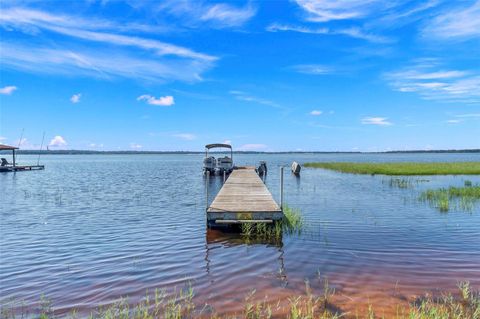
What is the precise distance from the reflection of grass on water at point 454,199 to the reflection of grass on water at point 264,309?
12.6 metres

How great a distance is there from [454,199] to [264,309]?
1926cm

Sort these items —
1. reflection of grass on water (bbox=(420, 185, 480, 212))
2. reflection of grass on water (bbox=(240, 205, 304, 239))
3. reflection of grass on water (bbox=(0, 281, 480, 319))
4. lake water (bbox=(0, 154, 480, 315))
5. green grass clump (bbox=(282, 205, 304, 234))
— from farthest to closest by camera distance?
reflection of grass on water (bbox=(420, 185, 480, 212)) → green grass clump (bbox=(282, 205, 304, 234)) → reflection of grass on water (bbox=(240, 205, 304, 239)) → lake water (bbox=(0, 154, 480, 315)) → reflection of grass on water (bbox=(0, 281, 480, 319))

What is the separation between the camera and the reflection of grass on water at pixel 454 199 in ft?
60.0

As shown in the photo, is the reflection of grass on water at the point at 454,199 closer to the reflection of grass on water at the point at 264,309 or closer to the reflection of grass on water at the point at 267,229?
the reflection of grass on water at the point at 267,229

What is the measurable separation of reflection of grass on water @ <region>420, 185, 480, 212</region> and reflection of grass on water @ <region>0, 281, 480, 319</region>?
1264cm

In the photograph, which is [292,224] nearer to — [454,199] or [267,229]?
[267,229]

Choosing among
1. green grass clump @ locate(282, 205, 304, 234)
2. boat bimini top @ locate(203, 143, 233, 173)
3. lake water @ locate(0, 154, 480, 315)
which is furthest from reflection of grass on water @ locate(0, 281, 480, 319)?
boat bimini top @ locate(203, 143, 233, 173)

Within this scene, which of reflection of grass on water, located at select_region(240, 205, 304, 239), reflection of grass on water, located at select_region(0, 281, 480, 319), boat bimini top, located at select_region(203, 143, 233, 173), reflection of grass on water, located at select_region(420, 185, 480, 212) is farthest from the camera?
boat bimini top, located at select_region(203, 143, 233, 173)

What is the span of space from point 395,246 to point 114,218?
41.2 ft

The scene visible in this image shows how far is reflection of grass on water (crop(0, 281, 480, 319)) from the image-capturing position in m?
6.16

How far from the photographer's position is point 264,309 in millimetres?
6566

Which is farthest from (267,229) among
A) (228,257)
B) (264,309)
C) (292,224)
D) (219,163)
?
(219,163)

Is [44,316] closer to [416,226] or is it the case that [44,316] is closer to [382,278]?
[382,278]

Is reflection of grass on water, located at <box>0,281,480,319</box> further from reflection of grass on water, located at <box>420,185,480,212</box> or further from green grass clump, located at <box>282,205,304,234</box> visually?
reflection of grass on water, located at <box>420,185,480,212</box>
